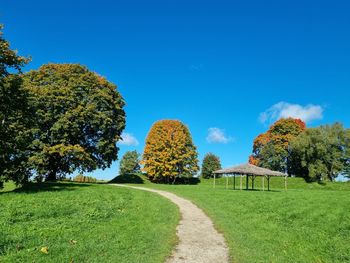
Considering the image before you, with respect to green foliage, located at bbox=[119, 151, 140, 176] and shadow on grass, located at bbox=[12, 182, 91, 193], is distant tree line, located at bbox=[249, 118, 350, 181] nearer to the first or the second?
shadow on grass, located at bbox=[12, 182, 91, 193]

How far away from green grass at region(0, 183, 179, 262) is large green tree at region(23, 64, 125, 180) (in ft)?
60.1

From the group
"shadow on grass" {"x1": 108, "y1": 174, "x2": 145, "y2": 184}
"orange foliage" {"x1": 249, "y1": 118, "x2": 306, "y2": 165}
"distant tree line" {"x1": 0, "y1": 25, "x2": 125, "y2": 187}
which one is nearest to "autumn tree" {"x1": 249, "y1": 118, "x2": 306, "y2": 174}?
"orange foliage" {"x1": 249, "y1": 118, "x2": 306, "y2": 165}

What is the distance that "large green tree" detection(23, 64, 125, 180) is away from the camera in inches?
1348

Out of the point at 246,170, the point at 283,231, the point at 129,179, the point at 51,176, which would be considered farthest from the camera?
the point at 129,179

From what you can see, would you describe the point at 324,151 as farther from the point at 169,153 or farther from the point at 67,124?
the point at 67,124

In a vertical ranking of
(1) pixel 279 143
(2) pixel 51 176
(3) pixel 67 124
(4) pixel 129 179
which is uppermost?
(1) pixel 279 143

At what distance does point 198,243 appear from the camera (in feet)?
34.7

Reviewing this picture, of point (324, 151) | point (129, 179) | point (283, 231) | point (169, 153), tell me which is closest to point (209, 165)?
point (169, 153)

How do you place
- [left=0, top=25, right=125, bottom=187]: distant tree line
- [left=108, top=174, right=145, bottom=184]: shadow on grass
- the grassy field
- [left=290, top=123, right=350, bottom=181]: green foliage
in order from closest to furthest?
the grassy field < [left=0, top=25, right=125, bottom=187]: distant tree line < [left=290, top=123, right=350, bottom=181]: green foliage < [left=108, top=174, right=145, bottom=184]: shadow on grass

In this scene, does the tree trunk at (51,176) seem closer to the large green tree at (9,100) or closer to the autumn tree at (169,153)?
the large green tree at (9,100)

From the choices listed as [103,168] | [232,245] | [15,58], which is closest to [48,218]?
[232,245]

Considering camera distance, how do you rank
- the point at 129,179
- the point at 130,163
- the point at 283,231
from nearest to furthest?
the point at 283,231
the point at 129,179
the point at 130,163

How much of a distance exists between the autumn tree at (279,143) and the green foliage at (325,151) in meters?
10.9

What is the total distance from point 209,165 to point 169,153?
21.3 m
